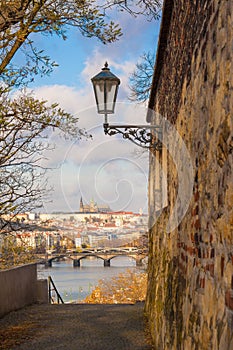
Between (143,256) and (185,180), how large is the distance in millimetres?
12757

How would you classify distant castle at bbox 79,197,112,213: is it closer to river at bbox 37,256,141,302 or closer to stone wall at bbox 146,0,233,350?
stone wall at bbox 146,0,233,350

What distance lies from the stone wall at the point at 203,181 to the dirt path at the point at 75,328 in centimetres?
167

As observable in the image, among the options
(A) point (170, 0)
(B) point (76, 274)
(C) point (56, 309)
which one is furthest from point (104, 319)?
A: (B) point (76, 274)

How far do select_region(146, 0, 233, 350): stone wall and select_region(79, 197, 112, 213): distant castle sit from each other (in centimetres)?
222

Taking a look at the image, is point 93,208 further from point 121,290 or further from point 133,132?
point 121,290

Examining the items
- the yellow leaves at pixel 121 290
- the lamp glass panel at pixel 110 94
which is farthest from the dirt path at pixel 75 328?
the yellow leaves at pixel 121 290

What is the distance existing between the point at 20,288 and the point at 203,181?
8.00 metres

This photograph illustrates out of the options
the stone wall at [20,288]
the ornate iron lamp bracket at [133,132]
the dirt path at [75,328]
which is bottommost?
the dirt path at [75,328]

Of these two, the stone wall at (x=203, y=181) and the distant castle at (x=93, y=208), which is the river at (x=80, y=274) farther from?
the stone wall at (x=203, y=181)

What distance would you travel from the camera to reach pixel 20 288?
35.0 ft

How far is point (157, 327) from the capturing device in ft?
21.1

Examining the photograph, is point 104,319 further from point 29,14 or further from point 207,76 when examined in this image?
point 207,76

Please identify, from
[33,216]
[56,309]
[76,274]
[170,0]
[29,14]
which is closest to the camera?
[170,0]

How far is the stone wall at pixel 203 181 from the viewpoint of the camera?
2.70m
